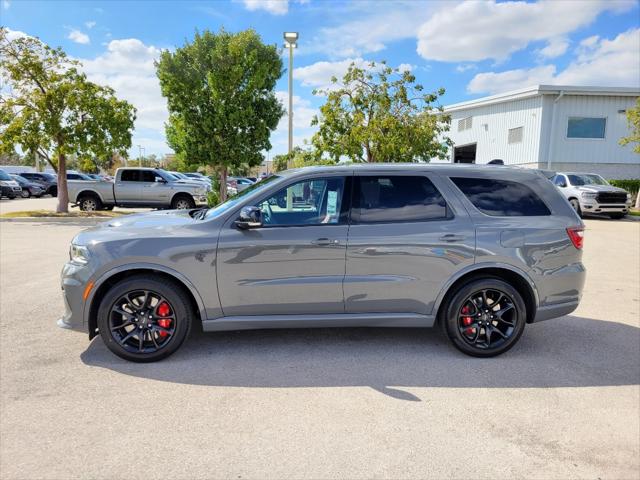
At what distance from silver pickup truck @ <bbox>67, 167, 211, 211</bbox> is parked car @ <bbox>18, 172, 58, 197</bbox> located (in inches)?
716

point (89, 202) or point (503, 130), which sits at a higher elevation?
point (503, 130)

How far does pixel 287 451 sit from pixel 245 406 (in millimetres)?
622

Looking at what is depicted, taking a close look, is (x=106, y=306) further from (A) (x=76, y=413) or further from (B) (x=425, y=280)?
(B) (x=425, y=280)

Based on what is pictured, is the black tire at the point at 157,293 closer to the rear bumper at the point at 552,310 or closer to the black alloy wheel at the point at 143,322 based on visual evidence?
the black alloy wheel at the point at 143,322

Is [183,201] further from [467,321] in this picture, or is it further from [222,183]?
[467,321]

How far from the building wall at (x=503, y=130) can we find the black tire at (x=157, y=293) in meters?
26.4

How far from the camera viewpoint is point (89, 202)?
18.2 metres

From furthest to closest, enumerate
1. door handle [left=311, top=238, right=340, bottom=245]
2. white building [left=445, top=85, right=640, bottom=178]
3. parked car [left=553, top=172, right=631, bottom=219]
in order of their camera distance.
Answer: white building [left=445, top=85, right=640, bottom=178] < parked car [left=553, top=172, right=631, bottom=219] < door handle [left=311, top=238, right=340, bottom=245]

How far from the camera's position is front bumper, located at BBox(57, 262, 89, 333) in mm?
3863

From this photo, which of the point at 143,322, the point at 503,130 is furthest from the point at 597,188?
the point at 143,322

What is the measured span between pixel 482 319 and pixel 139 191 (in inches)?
645

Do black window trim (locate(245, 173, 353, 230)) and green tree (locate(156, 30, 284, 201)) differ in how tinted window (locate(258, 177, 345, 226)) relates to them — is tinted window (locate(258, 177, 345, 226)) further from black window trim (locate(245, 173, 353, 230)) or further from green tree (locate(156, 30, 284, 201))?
green tree (locate(156, 30, 284, 201))

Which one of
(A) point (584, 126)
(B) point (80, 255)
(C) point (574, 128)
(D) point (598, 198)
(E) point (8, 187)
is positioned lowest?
(B) point (80, 255)

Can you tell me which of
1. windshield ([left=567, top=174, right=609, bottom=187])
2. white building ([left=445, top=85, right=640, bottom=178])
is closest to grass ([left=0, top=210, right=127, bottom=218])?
windshield ([left=567, top=174, right=609, bottom=187])
